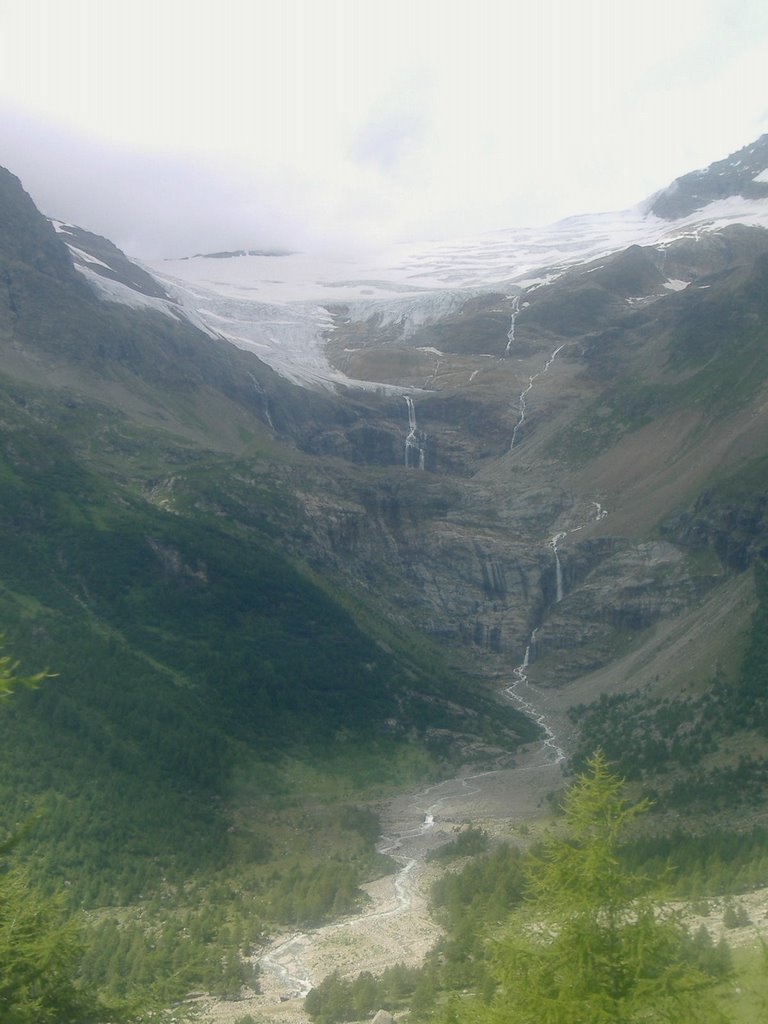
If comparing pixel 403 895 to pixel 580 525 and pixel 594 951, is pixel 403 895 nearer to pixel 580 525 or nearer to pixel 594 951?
pixel 594 951

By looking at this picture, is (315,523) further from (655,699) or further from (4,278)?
(4,278)

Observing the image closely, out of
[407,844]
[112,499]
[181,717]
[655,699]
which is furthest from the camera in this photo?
[112,499]

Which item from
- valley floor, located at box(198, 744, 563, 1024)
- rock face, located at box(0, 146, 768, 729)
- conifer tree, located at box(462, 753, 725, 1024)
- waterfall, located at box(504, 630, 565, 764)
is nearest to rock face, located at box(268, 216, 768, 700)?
rock face, located at box(0, 146, 768, 729)

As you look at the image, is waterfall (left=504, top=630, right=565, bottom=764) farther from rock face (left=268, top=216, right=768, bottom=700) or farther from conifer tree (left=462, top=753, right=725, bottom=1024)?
conifer tree (left=462, top=753, right=725, bottom=1024)

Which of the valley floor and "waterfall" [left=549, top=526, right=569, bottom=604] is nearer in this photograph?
the valley floor

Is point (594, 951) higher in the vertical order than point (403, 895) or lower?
higher

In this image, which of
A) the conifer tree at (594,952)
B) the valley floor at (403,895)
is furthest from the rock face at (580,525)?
the conifer tree at (594,952)

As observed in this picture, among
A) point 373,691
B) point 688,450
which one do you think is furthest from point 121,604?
point 688,450

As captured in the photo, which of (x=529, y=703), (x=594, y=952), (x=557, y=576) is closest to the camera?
(x=594, y=952)

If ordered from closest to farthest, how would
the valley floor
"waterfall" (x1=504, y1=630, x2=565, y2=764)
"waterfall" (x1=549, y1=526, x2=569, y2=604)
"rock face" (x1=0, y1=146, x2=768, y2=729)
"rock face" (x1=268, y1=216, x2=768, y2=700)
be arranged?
1. the valley floor
2. "waterfall" (x1=504, y1=630, x2=565, y2=764)
3. "rock face" (x1=268, y1=216, x2=768, y2=700)
4. "rock face" (x1=0, y1=146, x2=768, y2=729)
5. "waterfall" (x1=549, y1=526, x2=569, y2=604)

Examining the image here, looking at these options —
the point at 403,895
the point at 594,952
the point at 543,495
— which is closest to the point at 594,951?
the point at 594,952

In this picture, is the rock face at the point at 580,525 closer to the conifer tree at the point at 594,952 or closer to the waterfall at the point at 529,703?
the waterfall at the point at 529,703
